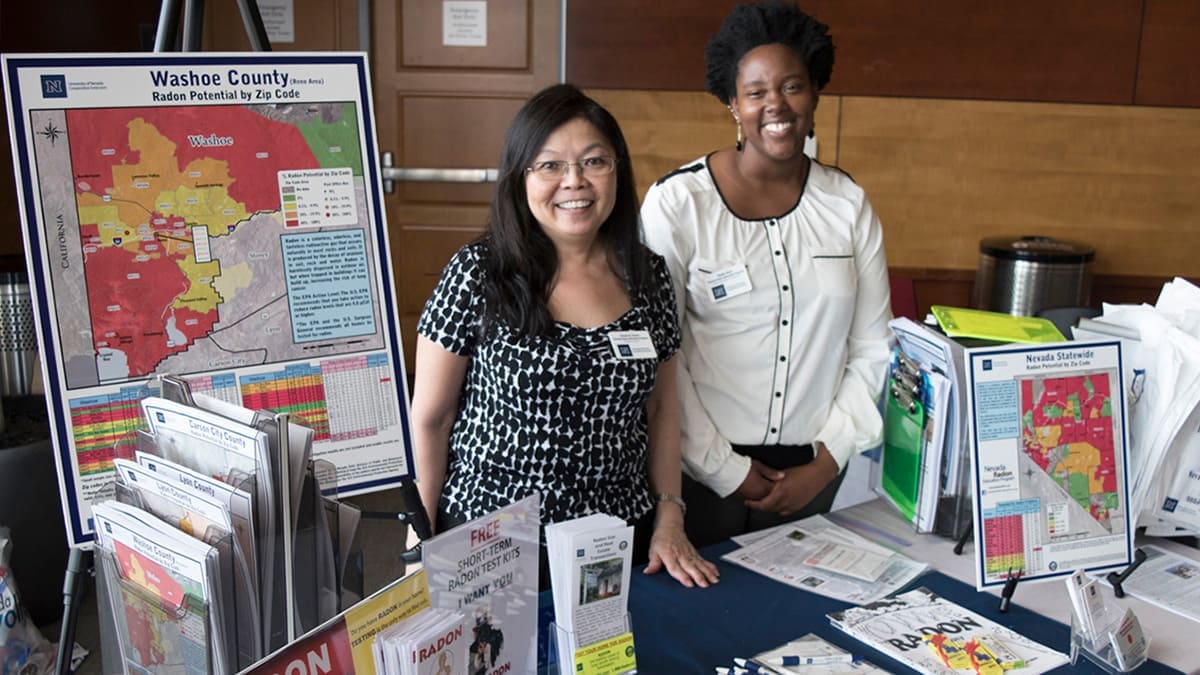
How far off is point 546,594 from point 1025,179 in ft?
11.3

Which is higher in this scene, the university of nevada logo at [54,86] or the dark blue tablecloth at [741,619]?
the university of nevada logo at [54,86]

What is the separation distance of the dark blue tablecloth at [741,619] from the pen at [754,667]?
0.02 meters

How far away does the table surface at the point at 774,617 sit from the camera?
153 centimetres

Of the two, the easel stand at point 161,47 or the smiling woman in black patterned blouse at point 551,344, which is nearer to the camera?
the easel stand at point 161,47

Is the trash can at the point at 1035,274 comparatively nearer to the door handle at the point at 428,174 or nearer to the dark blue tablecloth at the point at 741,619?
the door handle at the point at 428,174

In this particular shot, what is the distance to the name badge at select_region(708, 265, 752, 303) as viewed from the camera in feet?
6.68

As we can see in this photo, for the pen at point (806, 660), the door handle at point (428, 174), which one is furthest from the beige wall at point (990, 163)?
the pen at point (806, 660)

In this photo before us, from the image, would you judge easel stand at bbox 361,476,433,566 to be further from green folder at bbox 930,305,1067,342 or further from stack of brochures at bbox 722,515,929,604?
green folder at bbox 930,305,1067,342

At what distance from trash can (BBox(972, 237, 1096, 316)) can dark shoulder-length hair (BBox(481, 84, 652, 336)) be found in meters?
2.55

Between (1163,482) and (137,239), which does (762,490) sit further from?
(137,239)

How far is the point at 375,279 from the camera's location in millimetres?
1838

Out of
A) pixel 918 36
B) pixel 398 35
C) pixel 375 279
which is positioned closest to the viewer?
pixel 375 279

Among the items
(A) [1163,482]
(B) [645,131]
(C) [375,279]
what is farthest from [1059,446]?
(B) [645,131]

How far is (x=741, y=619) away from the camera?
63.8 inches
